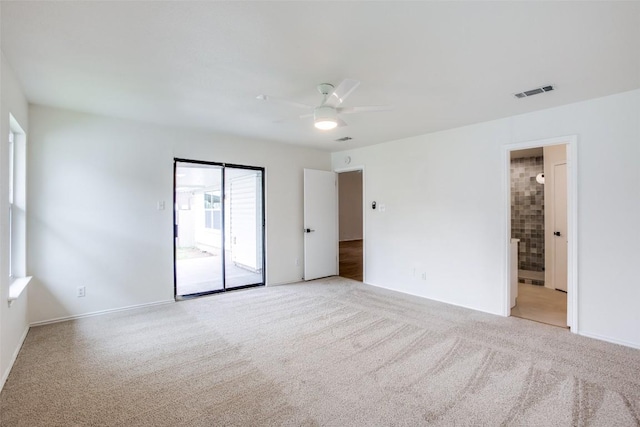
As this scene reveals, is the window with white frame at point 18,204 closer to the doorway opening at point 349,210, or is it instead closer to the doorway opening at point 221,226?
the doorway opening at point 221,226

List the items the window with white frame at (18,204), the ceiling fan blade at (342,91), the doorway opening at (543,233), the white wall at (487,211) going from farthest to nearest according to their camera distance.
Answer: the doorway opening at (543,233), the window with white frame at (18,204), the white wall at (487,211), the ceiling fan blade at (342,91)

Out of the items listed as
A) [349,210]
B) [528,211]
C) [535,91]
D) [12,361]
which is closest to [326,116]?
[535,91]

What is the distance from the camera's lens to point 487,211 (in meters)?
4.02

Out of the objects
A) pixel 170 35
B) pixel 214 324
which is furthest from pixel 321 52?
pixel 214 324

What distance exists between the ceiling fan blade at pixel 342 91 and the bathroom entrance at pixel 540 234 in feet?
8.24

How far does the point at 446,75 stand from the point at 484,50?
0.43m

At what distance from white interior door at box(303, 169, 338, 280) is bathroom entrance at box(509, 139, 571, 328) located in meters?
3.05

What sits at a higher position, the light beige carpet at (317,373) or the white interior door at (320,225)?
the white interior door at (320,225)

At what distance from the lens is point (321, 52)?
7.49 feet

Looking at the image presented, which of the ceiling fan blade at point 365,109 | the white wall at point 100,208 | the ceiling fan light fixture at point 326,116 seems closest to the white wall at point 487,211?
the ceiling fan blade at point 365,109

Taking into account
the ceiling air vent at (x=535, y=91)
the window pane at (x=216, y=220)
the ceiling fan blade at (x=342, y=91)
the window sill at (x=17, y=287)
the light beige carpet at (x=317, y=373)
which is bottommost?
the light beige carpet at (x=317, y=373)

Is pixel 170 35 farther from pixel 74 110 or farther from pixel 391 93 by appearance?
pixel 74 110

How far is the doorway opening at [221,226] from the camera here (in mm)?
5031

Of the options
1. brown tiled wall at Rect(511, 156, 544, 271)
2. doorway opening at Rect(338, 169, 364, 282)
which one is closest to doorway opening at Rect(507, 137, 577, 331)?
brown tiled wall at Rect(511, 156, 544, 271)
